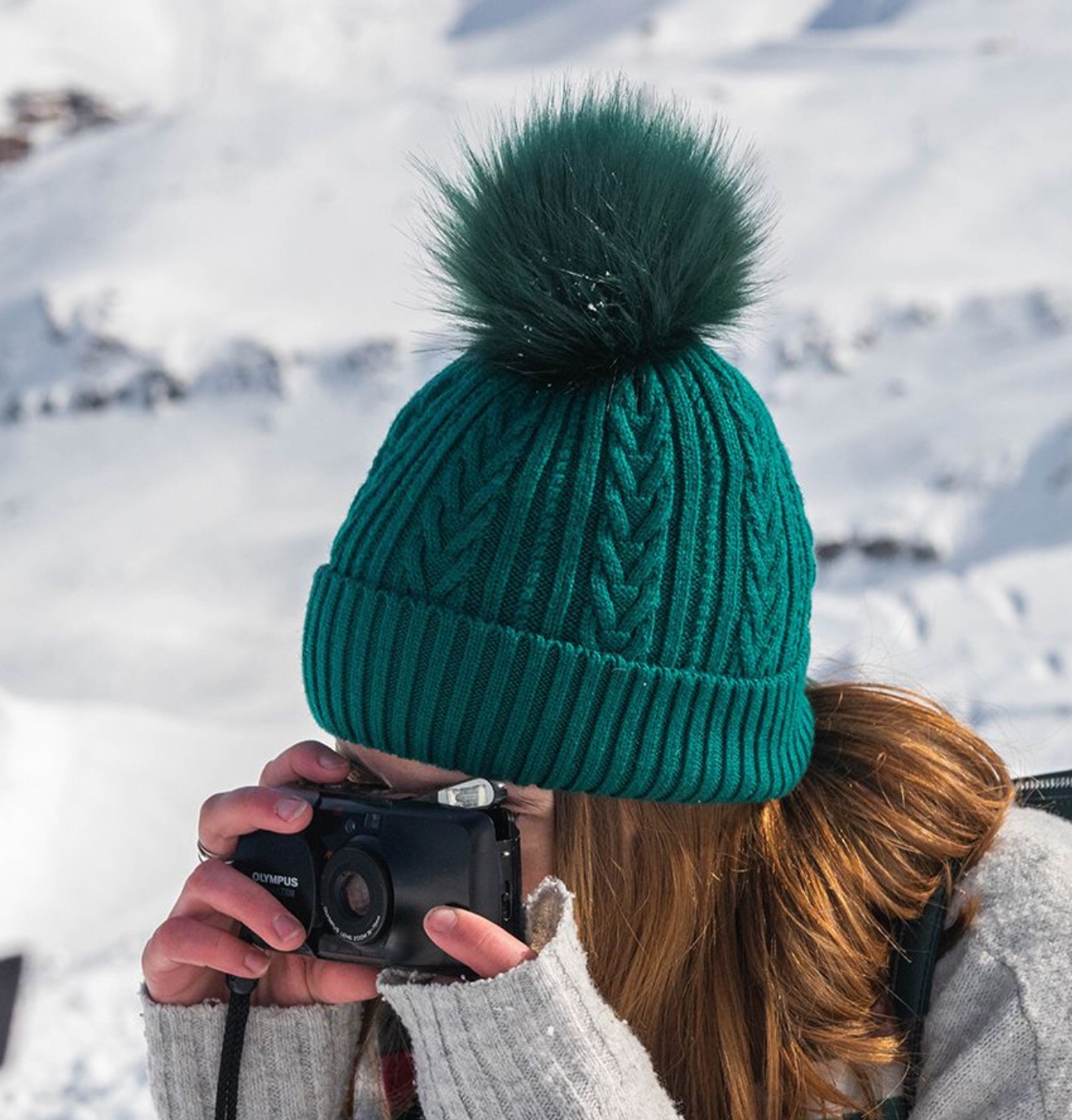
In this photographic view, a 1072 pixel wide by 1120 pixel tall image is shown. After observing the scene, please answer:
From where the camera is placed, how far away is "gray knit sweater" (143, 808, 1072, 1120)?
3.60 ft

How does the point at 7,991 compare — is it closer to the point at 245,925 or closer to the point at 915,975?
the point at 245,925

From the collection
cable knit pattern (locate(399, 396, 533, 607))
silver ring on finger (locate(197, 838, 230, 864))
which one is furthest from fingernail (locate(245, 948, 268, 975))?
cable knit pattern (locate(399, 396, 533, 607))

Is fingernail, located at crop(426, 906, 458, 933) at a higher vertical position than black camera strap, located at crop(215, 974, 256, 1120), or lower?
higher

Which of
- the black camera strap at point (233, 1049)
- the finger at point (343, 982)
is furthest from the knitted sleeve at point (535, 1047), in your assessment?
the black camera strap at point (233, 1049)

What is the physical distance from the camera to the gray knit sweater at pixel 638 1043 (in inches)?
43.2

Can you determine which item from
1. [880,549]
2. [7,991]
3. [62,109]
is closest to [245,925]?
[7,991]

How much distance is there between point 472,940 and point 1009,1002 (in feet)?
1.60

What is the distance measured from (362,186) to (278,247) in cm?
101

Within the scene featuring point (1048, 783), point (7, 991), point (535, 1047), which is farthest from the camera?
point (7, 991)

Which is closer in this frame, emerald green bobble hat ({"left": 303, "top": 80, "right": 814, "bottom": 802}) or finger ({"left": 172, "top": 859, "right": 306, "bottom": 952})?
emerald green bobble hat ({"left": 303, "top": 80, "right": 814, "bottom": 802})

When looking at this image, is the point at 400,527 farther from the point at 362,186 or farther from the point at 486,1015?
the point at 362,186

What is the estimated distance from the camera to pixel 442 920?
110 cm

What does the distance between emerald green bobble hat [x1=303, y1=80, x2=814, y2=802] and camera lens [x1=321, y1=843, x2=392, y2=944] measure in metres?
0.10

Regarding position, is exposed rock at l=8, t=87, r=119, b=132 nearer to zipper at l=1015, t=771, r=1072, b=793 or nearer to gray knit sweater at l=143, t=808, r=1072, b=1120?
zipper at l=1015, t=771, r=1072, b=793
